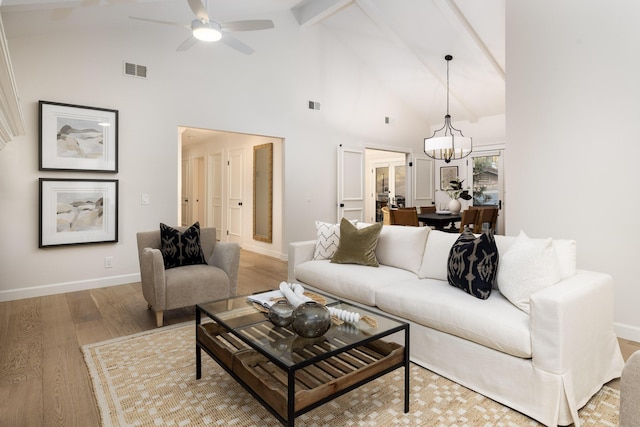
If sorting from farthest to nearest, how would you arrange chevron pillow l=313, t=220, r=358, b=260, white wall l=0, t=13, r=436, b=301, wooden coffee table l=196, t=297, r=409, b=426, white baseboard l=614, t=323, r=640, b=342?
white wall l=0, t=13, r=436, b=301, chevron pillow l=313, t=220, r=358, b=260, white baseboard l=614, t=323, r=640, b=342, wooden coffee table l=196, t=297, r=409, b=426

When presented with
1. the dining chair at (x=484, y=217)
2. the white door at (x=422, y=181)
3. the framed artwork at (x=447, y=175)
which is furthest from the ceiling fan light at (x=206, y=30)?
the framed artwork at (x=447, y=175)

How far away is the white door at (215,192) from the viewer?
8.45 m

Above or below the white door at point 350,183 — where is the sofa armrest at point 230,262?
below

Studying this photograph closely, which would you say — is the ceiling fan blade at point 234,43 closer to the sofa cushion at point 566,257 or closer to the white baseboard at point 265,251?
the sofa cushion at point 566,257

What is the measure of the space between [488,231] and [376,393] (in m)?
1.19

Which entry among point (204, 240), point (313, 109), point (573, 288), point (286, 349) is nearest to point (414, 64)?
point (313, 109)

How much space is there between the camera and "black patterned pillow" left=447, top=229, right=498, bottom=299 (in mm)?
2236

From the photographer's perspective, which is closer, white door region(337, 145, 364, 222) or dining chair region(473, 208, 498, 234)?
dining chair region(473, 208, 498, 234)

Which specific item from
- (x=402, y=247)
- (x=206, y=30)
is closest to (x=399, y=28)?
(x=206, y=30)

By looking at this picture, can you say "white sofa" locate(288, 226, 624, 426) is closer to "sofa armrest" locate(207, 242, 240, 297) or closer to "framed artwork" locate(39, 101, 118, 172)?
"sofa armrest" locate(207, 242, 240, 297)

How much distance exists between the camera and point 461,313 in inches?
82.0

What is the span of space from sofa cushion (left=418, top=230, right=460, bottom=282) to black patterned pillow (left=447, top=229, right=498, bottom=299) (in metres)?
0.26

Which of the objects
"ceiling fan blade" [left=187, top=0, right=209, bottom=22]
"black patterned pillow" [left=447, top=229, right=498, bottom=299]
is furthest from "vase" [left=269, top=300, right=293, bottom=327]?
"ceiling fan blade" [left=187, top=0, right=209, bottom=22]

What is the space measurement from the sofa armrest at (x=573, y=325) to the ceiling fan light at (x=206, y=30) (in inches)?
121
